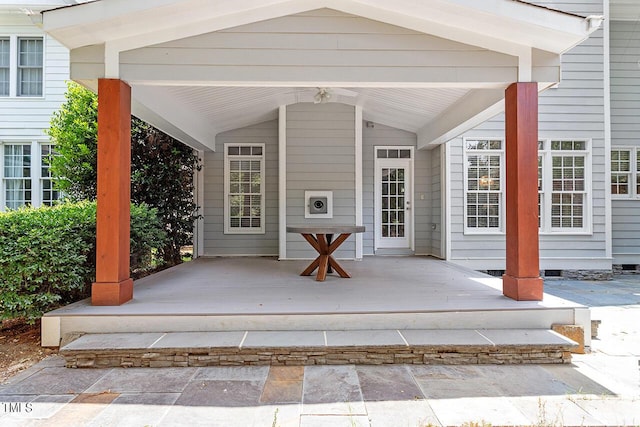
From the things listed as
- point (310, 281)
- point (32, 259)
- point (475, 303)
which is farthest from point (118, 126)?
point (475, 303)

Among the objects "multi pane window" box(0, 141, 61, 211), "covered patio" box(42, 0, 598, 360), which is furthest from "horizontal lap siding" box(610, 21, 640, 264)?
"multi pane window" box(0, 141, 61, 211)

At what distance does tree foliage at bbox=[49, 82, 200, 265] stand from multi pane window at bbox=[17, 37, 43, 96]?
1.88m

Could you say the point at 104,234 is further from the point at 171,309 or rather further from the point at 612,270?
the point at 612,270

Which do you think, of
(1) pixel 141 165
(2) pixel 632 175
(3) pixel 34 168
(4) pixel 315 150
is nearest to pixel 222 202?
(1) pixel 141 165

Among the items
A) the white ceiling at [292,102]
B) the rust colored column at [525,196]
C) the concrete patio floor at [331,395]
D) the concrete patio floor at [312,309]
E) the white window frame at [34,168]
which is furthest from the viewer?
the white window frame at [34,168]

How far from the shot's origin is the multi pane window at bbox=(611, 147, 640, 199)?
7.74 meters

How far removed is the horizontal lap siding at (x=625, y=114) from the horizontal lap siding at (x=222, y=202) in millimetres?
6877

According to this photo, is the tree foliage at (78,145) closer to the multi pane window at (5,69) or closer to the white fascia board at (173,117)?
the white fascia board at (173,117)

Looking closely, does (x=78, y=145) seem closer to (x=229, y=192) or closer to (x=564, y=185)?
(x=229, y=192)

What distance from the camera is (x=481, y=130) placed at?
280 inches

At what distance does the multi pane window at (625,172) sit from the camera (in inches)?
305

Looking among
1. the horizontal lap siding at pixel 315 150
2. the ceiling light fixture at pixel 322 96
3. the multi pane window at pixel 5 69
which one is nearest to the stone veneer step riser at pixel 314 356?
the horizontal lap siding at pixel 315 150

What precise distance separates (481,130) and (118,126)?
6.11 m

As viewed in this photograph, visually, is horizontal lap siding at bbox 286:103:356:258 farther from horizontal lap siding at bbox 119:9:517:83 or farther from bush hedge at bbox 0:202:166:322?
bush hedge at bbox 0:202:166:322
